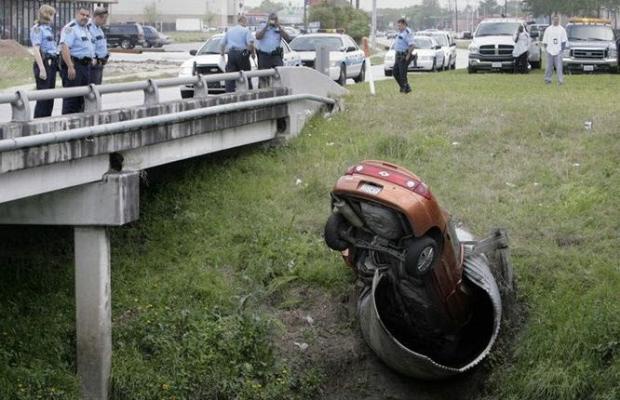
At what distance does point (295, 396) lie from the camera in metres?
12.7

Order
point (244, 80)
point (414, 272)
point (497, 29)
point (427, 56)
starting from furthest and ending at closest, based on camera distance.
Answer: point (427, 56) < point (497, 29) < point (244, 80) < point (414, 272)

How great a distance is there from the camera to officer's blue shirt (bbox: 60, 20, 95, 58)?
15.8m

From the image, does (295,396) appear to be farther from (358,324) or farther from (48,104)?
(48,104)

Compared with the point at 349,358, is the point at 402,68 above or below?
Result: above

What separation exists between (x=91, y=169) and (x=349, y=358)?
3612mm

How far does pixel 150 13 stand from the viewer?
108 m

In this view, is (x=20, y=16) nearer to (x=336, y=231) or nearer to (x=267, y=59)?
(x=267, y=59)

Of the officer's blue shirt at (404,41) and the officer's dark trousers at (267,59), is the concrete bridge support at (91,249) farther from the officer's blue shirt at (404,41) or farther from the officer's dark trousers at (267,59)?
the officer's blue shirt at (404,41)

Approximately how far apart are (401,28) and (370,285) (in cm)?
1243

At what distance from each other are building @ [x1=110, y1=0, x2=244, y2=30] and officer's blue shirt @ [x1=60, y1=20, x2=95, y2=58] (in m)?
96.1

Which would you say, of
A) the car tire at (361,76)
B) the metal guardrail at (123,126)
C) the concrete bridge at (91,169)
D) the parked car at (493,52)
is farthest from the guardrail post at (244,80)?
the parked car at (493,52)

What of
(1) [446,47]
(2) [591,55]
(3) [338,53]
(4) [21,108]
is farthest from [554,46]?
(4) [21,108]

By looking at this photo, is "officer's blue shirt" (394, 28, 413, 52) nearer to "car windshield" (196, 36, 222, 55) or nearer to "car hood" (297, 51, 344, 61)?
"car windshield" (196, 36, 222, 55)

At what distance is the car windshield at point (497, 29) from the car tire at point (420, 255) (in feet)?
90.3
